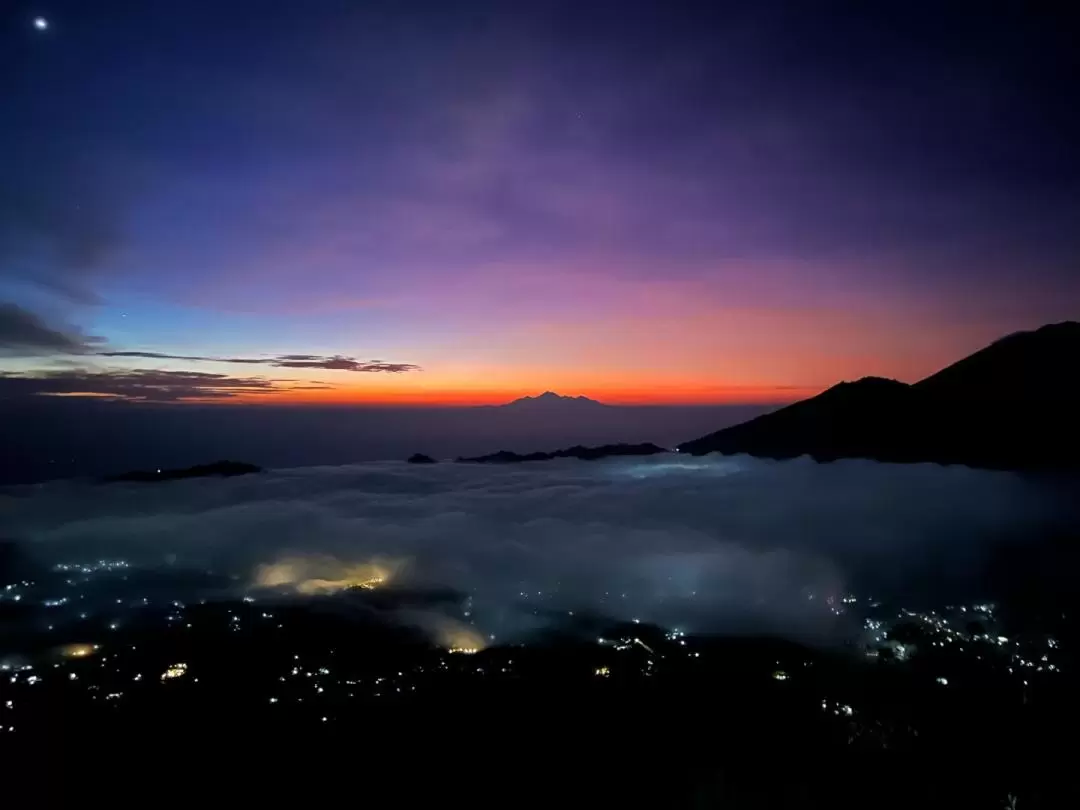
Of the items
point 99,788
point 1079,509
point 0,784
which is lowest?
point 99,788

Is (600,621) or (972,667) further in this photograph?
(600,621)

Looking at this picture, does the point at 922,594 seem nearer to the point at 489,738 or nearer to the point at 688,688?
the point at 688,688

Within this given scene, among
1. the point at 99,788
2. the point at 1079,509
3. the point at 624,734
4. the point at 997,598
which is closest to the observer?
the point at 99,788

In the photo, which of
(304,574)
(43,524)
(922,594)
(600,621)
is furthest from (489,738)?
(43,524)

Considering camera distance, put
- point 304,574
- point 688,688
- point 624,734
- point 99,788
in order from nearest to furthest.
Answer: point 99,788
point 624,734
point 688,688
point 304,574

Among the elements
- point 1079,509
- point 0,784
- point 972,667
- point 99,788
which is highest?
point 1079,509

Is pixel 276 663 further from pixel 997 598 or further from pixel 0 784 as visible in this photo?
pixel 997 598

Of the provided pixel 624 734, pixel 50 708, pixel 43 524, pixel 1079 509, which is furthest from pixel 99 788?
pixel 1079 509

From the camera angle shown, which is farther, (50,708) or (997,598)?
(997,598)

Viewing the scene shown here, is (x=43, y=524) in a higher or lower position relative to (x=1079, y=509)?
lower
